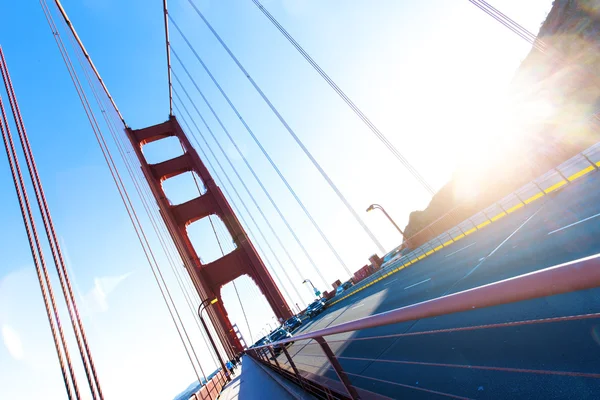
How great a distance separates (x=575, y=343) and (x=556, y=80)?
2144cm

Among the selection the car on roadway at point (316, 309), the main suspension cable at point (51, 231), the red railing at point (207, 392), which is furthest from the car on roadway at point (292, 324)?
the main suspension cable at point (51, 231)

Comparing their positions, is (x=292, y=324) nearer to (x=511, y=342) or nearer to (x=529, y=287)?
(x=511, y=342)

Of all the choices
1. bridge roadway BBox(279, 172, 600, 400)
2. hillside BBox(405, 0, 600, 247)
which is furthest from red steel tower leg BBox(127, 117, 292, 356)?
hillside BBox(405, 0, 600, 247)

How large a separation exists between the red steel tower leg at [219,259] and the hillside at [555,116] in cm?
1016

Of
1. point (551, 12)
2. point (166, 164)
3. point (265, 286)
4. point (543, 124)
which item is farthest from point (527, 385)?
point (551, 12)

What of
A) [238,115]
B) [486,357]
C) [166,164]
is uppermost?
[166,164]

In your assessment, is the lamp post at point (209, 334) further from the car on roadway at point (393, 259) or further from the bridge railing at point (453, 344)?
the car on roadway at point (393, 259)

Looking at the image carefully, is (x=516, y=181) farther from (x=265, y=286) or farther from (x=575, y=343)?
(x=575, y=343)

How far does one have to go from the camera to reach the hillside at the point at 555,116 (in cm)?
1473

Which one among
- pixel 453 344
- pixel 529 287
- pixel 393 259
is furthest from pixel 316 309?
pixel 529 287

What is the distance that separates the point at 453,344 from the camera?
145 inches

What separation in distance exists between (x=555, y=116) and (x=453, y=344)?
61.9ft

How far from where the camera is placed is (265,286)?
12.1 meters

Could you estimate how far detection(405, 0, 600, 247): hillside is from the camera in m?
14.7
